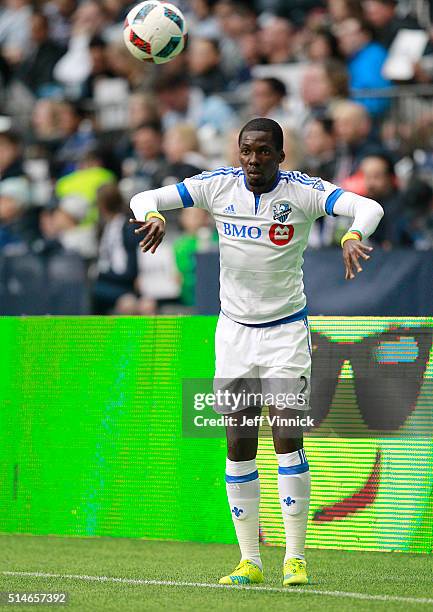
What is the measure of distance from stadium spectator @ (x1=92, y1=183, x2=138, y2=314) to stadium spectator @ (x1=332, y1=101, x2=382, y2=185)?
2.27 meters

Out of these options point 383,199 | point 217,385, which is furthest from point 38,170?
point 217,385

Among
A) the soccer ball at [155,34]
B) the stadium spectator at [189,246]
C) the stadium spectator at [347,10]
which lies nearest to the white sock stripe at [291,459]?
the soccer ball at [155,34]

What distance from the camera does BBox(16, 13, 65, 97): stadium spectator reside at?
721 inches

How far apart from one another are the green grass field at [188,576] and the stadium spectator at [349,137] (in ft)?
15.7

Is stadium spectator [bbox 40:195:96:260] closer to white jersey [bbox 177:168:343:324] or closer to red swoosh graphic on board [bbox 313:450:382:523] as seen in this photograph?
red swoosh graphic on board [bbox 313:450:382:523]

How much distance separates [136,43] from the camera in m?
9.67

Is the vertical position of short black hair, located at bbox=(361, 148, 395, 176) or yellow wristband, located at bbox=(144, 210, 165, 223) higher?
short black hair, located at bbox=(361, 148, 395, 176)

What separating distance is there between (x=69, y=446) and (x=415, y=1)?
7.96 m

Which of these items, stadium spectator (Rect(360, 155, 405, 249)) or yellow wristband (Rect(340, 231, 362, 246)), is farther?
stadium spectator (Rect(360, 155, 405, 249))

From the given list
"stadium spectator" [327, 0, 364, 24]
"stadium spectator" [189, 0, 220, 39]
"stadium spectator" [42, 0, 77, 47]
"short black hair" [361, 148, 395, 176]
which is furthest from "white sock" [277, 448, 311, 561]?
"stadium spectator" [42, 0, 77, 47]

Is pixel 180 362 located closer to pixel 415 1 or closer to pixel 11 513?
pixel 11 513

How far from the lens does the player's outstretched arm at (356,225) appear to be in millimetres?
6445

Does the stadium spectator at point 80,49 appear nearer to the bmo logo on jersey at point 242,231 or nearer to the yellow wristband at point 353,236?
the bmo logo on jersey at point 242,231

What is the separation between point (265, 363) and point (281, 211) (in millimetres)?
813
